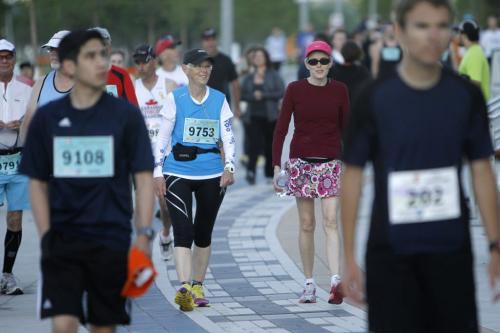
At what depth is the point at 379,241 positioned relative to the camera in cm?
550

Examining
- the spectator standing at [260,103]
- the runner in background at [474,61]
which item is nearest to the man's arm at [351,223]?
the runner in background at [474,61]

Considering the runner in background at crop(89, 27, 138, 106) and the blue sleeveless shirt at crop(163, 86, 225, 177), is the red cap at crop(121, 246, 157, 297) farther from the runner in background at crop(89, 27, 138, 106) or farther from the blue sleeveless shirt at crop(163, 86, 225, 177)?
the runner in background at crop(89, 27, 138, 106)

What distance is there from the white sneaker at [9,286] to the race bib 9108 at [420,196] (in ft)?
18.6

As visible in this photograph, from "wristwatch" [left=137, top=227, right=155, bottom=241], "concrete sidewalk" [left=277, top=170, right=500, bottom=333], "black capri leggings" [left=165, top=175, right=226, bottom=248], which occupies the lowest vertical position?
"concrete sidewalk" [left=277, top=170, right=500, bottom=333]

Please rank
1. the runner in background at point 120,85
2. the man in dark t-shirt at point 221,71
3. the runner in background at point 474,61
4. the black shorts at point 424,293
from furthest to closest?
1. the man in dark t-shirt at point 221,71
2. the runner in background at point 474,61
3. the runner in background at point 120,85
4. the black shorts at point 424,293

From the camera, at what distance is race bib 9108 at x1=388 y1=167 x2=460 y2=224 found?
545 cm

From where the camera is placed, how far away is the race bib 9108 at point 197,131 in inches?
393

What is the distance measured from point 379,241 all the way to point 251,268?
651 centimetres

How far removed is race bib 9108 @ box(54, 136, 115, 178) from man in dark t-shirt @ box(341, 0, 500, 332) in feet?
4.15

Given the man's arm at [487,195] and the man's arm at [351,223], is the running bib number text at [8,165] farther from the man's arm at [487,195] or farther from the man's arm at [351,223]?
the man's arm at [487,195]

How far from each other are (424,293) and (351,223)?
39 centimetres

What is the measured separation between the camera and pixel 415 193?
5449mm

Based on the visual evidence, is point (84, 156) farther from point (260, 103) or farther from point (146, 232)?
point (260, 103)

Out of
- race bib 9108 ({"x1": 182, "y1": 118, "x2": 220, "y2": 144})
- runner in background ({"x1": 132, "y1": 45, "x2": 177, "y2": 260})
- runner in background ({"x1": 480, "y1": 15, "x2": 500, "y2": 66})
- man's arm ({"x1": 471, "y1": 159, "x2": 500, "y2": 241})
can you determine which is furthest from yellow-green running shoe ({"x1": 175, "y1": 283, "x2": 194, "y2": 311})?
runner in background ({"x1": 480, "y1": 15, "x2": 500, "y2": 66})
